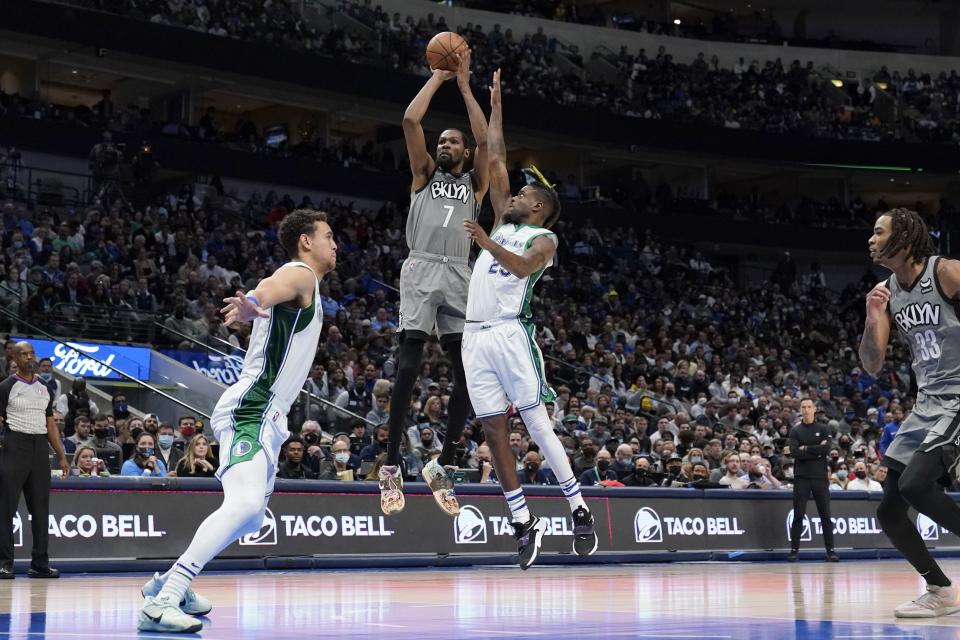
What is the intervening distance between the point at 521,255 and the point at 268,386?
7.40ft

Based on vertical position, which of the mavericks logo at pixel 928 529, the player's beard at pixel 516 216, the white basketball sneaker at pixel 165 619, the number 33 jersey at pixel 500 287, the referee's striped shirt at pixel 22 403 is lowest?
the white basketball sneaker at pixel 165 619

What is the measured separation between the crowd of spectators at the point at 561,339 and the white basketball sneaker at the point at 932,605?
29.9 ft

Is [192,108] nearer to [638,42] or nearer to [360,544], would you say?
[638,42]

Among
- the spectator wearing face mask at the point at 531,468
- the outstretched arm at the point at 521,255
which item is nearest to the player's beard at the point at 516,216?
the outstretched arm at the point at 521,255

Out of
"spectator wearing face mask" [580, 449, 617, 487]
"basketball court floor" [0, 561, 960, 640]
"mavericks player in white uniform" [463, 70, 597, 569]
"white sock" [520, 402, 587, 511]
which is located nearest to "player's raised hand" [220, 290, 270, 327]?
"basketball court floor" [0, 561, 960, 640]

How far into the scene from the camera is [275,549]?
13.6 meters

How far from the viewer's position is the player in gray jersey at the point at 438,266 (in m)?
9.26

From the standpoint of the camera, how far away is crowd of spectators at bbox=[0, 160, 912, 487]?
1867 centimetres

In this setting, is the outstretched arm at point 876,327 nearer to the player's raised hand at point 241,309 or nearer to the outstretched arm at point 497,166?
the outstretched arm at point 497,166

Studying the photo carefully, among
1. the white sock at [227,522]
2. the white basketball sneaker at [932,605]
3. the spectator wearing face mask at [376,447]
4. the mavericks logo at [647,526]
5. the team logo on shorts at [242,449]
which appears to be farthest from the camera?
the mavericks logo at [647,526]

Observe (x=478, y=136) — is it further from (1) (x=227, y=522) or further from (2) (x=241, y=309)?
(1) (x=227, y=522)

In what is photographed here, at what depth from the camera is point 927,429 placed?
7797mm

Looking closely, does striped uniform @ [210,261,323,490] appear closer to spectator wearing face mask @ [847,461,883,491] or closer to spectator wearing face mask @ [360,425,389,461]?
spectator wearing face mask @ [360,425,389,461]

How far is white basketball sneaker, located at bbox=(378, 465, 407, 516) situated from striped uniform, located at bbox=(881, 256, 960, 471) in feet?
11.1
